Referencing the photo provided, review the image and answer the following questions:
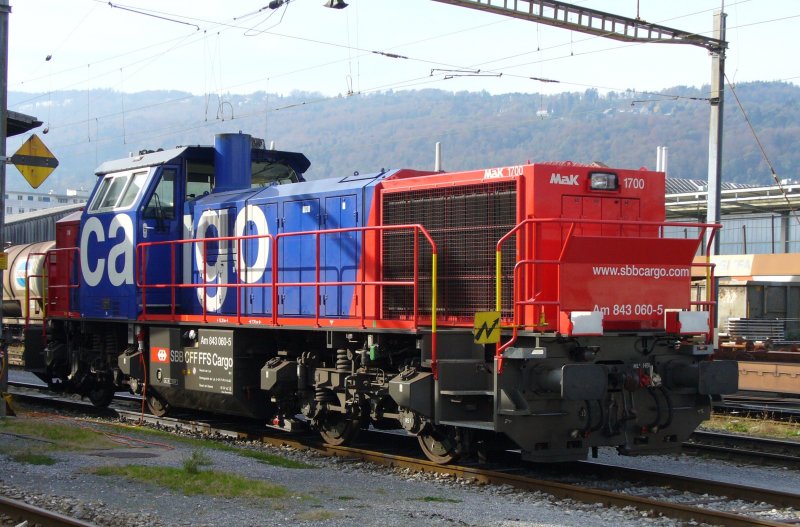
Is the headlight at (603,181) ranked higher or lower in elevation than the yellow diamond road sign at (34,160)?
lower

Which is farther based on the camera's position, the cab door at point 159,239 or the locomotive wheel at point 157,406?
the locomotive wheel at point 157,406

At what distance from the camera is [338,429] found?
11000 millimetres

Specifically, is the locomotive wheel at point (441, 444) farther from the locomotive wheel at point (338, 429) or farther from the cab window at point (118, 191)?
the cab window at point (118, 191)

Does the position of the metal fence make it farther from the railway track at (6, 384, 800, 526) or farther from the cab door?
the railway track at (6, 384, 800, 526)

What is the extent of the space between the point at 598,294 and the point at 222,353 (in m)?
→ 5.18

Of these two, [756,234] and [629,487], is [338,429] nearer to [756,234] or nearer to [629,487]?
[629,487]

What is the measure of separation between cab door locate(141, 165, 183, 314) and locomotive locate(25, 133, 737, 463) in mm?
28

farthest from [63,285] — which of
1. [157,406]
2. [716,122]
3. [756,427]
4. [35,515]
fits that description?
[716,122]

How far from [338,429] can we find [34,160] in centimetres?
649

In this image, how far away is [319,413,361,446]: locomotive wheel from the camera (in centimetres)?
1082

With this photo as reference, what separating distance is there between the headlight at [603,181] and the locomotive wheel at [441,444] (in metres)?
2.89

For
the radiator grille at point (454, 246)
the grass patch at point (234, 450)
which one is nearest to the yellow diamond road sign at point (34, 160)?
the grass patch at point (234, 450)

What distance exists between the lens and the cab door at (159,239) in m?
13.1

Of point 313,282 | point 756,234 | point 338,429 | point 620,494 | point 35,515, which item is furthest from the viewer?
point 756,234
